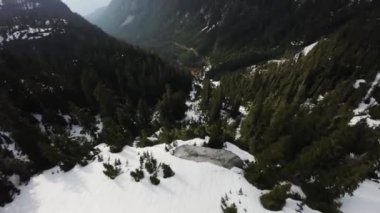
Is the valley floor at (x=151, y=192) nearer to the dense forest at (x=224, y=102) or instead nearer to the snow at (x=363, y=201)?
the snow at (x=363, y=201)

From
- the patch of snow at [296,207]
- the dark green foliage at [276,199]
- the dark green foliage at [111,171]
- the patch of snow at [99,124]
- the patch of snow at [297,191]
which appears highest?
the dark green foliage at [276,199]

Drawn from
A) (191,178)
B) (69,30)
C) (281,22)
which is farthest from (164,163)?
(281,22)

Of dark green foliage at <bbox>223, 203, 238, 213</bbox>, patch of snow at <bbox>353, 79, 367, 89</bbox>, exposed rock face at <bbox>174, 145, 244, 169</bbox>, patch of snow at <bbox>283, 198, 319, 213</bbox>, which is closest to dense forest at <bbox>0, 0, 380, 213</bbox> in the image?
dark green foliage at <bbox>223, 203, 238, 213</bbox>

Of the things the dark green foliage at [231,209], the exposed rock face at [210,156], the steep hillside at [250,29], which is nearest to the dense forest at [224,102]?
the dark green foliage at [231,209]

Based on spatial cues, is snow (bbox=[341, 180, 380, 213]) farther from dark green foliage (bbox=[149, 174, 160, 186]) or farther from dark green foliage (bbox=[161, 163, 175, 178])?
dark green foliage (bbox=[149, 174, 160, 186])

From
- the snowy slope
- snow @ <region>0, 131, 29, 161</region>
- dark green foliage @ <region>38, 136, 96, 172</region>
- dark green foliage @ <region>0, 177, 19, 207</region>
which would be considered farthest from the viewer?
snow @ <region>0, 131, 29, 161</region>

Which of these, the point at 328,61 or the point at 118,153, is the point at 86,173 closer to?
the point at 118,153
